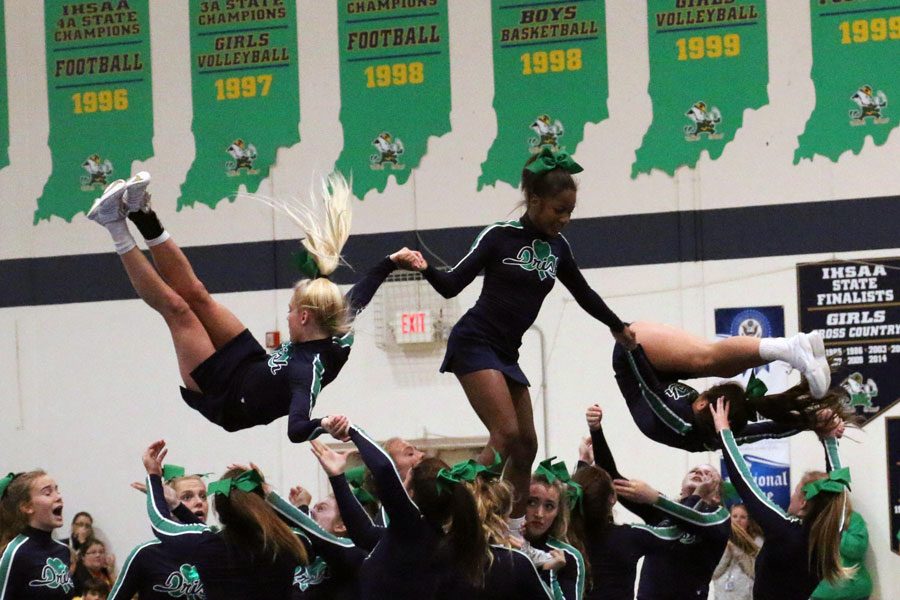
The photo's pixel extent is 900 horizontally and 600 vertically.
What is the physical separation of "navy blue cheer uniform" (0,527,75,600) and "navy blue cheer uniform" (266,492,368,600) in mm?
1104

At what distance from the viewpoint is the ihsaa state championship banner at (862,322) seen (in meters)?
9.79

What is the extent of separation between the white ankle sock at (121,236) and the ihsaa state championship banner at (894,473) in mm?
6342

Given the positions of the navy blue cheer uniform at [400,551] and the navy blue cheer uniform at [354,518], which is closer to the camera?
the navy blue cheer uniform at [400,551]

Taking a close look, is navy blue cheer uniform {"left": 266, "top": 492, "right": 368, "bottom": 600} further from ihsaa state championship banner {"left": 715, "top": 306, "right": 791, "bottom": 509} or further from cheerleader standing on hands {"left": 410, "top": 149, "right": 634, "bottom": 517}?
ihsaa state championship banner {"left": 715, "top": 306, "right": 791, "bottom": 509}

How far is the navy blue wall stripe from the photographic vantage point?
993 cm

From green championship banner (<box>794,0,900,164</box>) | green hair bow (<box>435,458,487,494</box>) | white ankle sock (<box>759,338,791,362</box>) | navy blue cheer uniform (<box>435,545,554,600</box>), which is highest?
green championship banner (<box>794,0,900,164</box>)

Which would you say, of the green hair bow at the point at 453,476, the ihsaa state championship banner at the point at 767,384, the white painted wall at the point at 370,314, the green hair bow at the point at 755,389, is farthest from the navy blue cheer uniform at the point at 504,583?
the white painted wall at the point at 370,314

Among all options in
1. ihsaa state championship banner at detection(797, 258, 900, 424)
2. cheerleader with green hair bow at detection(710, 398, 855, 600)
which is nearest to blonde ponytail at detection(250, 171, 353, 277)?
cheerleader with green hair bow at detection(710, 398, 855, 600)

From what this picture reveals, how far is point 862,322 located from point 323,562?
5.98 metres

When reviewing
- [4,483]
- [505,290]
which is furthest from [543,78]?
[4,483]

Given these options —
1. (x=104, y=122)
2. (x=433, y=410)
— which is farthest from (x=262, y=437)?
(x=104, y=122)

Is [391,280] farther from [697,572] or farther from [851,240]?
[697,572]

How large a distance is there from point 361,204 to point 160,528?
5.94 m

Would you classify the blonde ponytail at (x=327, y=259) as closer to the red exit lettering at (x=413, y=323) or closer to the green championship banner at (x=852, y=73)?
the red exit lettering at (x=413, y=323)
